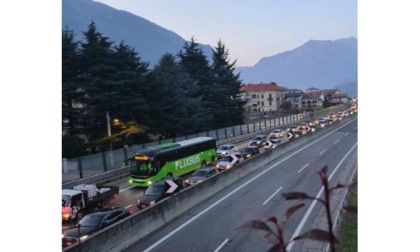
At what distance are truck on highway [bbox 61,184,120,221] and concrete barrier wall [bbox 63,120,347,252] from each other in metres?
4.45

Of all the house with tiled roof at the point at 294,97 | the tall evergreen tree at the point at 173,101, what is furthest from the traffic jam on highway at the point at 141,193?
the house with tiled roof at the point at 294,97

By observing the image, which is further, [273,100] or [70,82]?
[273,100]

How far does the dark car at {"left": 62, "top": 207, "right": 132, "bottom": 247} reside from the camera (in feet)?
46.8

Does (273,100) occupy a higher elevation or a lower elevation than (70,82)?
higher

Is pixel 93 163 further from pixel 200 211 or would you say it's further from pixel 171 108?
pixel 171 108

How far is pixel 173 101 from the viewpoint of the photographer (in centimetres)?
4403

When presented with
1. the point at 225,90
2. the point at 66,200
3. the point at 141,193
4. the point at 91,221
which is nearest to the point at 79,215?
the point at 66,200

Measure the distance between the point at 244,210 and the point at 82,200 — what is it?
7.35 metres

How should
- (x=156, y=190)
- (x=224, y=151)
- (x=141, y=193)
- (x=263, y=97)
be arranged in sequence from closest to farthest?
(x=156, y=190)
(x=141, y=193)
(x=224, y=151)
(x=263, y=97)

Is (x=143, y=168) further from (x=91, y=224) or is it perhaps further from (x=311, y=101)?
(x=311, y=101)

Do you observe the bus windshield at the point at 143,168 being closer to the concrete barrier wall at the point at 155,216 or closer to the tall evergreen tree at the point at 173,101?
the concrete barrier wall at the point at 155,216

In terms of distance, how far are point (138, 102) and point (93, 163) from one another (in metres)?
11.3

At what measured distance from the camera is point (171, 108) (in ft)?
144
